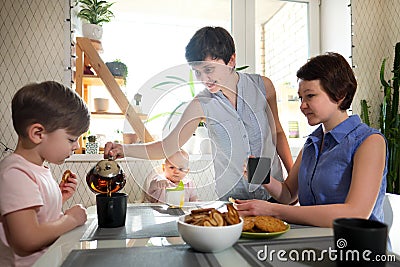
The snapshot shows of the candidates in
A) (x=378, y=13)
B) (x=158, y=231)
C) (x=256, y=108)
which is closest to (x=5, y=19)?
(x=256, y=108)

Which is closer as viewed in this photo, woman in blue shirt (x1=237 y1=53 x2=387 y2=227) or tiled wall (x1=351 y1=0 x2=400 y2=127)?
woman in blue shirt (x1=237 y1=53 x2=387 y2=227)

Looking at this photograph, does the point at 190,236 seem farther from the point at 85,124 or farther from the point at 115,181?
the point at 85,124

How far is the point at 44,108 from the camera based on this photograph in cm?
103

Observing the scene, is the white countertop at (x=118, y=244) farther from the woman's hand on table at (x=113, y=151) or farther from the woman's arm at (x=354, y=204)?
the woman's hand on table at (x=113, y=151)

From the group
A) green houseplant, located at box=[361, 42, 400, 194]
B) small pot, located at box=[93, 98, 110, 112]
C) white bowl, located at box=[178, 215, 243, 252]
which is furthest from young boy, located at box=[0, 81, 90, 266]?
green houseplant, located at box=[361, 42, 400, 194]

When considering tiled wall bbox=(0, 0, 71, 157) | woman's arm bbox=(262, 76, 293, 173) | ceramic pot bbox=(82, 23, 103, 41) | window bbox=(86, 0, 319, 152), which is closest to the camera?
woman's arm bbox=(262, 76, 293, 173)

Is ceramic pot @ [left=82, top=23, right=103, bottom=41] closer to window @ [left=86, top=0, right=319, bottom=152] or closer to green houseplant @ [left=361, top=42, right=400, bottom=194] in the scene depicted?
window @ [left=86, top=0, right=319, bottom=152]

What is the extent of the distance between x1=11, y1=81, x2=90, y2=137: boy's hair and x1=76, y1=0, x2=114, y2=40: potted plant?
1.55 meters

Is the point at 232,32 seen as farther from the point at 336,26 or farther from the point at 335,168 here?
the point at 335,168

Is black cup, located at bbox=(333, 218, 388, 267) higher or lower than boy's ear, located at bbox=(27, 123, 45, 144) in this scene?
lower

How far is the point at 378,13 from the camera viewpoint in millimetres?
2916

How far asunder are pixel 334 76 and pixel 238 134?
0.36 m

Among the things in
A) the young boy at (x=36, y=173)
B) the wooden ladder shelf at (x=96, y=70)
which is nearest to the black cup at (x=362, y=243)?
the young boy at (x=36, y=173)

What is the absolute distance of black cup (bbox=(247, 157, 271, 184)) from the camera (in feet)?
3.69
